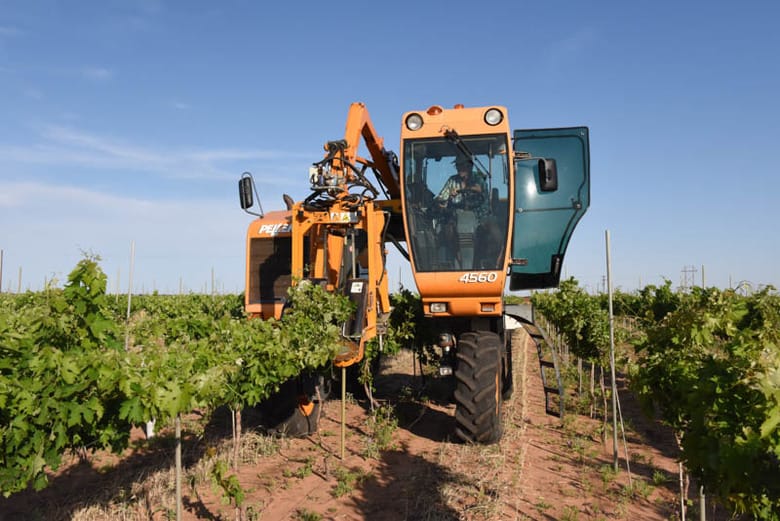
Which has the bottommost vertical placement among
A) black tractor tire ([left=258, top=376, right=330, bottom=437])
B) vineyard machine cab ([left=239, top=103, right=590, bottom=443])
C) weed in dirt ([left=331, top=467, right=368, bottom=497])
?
weed in dirt ([left=331, top=467, right=368, bottom=497])

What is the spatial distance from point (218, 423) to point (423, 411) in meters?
2.95

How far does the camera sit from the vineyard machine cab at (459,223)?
643 cm

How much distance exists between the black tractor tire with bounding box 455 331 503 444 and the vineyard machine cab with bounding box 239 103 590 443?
1 centimetres

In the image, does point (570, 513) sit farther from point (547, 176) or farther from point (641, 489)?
point (547, 176)

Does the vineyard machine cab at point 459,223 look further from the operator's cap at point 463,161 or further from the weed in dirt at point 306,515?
the weed in dirt at point 306,515

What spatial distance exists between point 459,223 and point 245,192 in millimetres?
2751

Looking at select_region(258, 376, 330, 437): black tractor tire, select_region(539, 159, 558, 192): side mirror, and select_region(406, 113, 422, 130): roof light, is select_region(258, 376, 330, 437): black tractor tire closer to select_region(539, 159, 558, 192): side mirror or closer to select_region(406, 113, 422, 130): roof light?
select_region(406, 113, 422, 130): roof light

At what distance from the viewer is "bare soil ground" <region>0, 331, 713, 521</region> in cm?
496

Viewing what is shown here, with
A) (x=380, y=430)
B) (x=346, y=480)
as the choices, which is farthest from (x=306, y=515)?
(x=380, y=430)

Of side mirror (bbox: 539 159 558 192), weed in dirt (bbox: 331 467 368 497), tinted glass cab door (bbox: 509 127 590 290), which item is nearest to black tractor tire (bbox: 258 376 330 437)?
weed in dirt (bbox: 331 467 368 497)

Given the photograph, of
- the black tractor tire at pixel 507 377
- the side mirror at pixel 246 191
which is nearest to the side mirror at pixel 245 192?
the side mirror at pixel 246 191

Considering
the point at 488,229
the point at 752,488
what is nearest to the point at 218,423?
the point at 488,229

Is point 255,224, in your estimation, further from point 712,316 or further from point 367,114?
point 712,316

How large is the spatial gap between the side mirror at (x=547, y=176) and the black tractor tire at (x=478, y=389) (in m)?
1.83
